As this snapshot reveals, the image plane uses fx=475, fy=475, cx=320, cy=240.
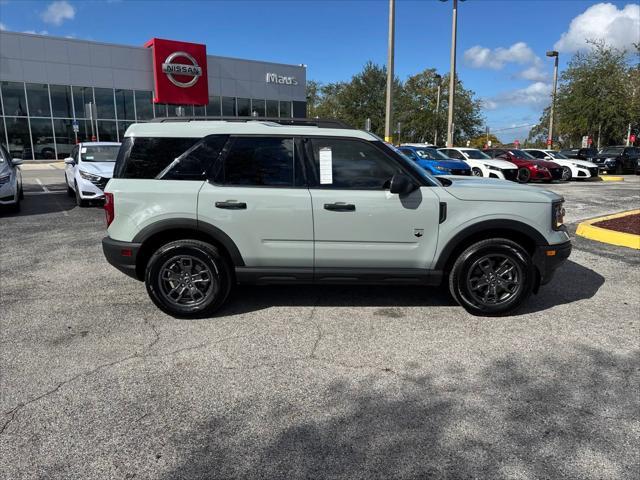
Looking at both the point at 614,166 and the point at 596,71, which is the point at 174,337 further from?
the point at 596,71

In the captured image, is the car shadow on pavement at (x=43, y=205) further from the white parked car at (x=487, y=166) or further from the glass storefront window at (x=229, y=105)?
the glass storefront window at (x=229, y=105)

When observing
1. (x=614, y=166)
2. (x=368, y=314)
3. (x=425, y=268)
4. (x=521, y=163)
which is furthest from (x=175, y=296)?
(x=614, y=166)

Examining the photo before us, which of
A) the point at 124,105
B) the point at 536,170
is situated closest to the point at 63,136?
the point at 124,105

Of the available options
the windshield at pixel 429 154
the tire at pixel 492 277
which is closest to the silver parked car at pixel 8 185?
the tire at pixel 492 277

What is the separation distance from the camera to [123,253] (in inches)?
173

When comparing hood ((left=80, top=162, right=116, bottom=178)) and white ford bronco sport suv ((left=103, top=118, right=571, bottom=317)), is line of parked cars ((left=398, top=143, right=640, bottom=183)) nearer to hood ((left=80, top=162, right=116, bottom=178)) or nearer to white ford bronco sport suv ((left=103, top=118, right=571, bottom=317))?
hood ((left=80, top=162, right=116, bottom=178))

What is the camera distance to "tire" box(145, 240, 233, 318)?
435 centimetres

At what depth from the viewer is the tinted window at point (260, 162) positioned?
14.4 feet

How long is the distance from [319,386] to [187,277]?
181 cm

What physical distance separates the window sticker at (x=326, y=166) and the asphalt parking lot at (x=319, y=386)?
130cm

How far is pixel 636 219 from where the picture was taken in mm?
9008

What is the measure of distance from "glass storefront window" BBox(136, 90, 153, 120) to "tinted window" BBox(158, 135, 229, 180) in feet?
104

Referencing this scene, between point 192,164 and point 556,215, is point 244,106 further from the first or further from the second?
point 556,215

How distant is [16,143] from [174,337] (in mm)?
31747
